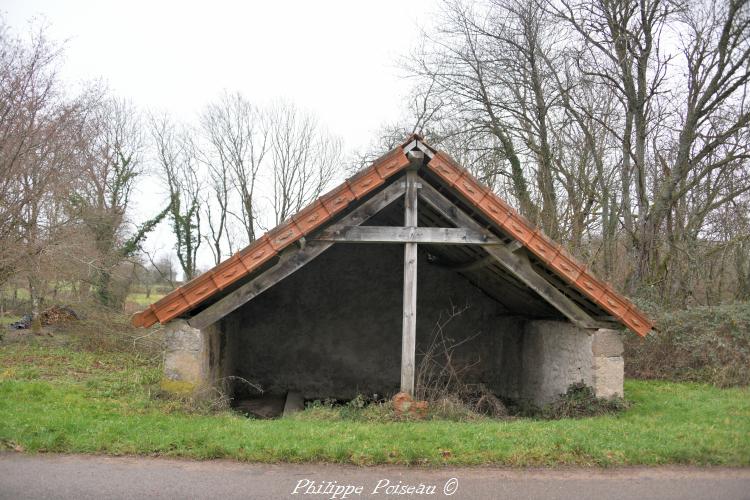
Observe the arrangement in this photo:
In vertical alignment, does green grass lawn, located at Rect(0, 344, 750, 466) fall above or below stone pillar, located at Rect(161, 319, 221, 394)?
below

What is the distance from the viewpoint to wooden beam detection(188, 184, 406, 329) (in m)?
7.93

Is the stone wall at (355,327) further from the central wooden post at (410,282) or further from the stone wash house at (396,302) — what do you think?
the central wooden post at (410,282)

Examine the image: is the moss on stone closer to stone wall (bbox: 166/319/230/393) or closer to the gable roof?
stone wall (bbox: 166/319/230/393)

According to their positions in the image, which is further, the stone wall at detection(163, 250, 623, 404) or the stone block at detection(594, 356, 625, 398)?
the stone wall at detection(163, 250, 623, 404)

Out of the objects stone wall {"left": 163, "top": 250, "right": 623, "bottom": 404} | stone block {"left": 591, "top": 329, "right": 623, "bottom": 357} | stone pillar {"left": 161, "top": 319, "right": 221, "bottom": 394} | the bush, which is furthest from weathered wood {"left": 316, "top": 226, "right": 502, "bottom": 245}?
the bush

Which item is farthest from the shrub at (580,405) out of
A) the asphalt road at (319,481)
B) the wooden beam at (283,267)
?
the wooden beam at (283,267)

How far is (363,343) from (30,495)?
741cm

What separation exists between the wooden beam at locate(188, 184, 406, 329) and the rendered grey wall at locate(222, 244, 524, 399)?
12.1 ft

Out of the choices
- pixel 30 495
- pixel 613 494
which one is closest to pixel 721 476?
pixel 613 494

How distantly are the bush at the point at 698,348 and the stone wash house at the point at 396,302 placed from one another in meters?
2.52

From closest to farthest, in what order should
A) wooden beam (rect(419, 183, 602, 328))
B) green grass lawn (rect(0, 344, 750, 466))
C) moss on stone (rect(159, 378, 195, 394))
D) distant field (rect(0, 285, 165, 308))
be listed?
green grass lawn (rect(0, 344, 750, 466)) < moss on stone (rect(159, 378, 195, 394)) < wooden beam (rect(419, 183, 602, 328)) < distant field (rect(0, 285, 165, 308))

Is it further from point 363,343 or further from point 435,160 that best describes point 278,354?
point 435,160

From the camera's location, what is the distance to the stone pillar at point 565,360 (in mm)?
8406

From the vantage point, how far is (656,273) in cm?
1442
